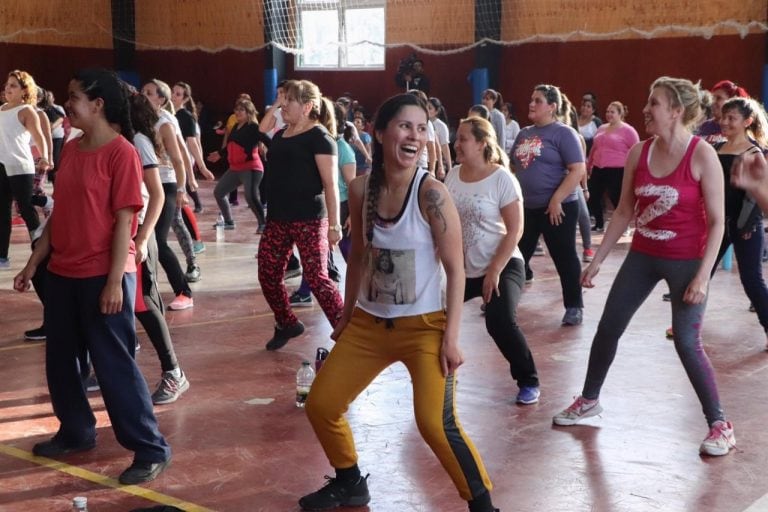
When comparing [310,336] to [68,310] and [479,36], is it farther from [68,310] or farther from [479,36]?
[479,36]

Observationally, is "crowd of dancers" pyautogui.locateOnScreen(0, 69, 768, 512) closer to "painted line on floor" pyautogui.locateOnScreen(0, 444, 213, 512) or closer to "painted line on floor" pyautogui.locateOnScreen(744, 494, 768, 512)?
"painted line on floor" pyautogui.locateOnScreen(0, 444, 213, 512)

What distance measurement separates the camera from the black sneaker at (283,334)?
23.3 ft

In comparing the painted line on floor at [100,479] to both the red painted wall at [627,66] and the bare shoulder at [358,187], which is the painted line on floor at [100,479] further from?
the red painted wall at [627,66]

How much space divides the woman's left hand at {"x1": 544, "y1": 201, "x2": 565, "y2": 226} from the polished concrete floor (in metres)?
0.88

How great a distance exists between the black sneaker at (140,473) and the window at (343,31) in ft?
58.4

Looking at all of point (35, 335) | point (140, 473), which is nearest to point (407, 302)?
point (140, 473)

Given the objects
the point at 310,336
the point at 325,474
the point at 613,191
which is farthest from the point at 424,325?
the point at 613,191

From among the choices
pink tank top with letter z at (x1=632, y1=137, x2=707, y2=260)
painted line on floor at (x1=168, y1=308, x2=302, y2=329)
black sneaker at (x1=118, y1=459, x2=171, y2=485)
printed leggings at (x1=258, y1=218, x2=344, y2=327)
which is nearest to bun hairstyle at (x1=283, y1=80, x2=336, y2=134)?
printed leggings at (x1=258, y1=218, x2=344, y2=327)

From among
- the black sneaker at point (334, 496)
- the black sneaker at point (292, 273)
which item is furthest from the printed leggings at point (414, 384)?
the black sneaker at point (292, 273)

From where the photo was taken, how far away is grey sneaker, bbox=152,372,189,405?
590cm

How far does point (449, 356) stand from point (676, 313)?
68.2 inches

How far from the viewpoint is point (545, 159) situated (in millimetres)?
7566

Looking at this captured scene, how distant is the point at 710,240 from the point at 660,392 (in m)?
1.65

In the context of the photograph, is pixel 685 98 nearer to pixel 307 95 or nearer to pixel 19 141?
pixel 307 95
